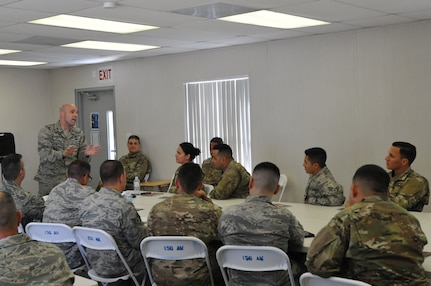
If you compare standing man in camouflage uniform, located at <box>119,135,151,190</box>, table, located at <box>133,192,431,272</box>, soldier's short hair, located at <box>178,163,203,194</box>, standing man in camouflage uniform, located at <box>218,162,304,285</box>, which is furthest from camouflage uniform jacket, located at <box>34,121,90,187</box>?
standing man in camouflage uniform, located at <box>218,162,304,285</box>

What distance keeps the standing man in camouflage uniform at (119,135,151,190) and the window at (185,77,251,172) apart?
0.89m

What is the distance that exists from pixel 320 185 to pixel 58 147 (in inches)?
135

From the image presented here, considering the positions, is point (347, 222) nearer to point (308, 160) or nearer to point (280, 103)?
point (308, 160)

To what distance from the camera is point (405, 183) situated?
4.80 metres

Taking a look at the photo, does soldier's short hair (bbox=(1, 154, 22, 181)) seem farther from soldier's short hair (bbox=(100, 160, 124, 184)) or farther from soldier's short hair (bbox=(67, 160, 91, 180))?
soldier's short hair (bbox=(100, 160, 124, 184))

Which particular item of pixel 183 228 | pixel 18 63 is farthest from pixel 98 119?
pixel 183 228

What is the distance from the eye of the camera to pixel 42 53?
7.94 meters

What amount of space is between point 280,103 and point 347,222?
4.74 m

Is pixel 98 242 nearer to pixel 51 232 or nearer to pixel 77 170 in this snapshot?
pixel 51 232

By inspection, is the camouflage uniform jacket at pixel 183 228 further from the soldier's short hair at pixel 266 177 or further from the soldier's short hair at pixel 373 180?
the soldier's short hair at pixel 373 180

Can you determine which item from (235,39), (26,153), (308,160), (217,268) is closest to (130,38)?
(235,39)

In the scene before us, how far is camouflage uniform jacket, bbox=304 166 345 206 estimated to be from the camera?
514cm

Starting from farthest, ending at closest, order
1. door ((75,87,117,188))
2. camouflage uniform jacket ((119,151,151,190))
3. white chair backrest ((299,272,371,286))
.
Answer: door ((75,87,117,188)) → camouflage uniform jacket ((119,151,151,190)) → white chair backrest ((299,272,371,286))

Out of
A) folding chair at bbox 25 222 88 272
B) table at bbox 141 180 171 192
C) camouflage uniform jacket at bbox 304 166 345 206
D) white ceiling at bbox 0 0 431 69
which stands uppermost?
white ceiling at bbox 0 0 431 69
